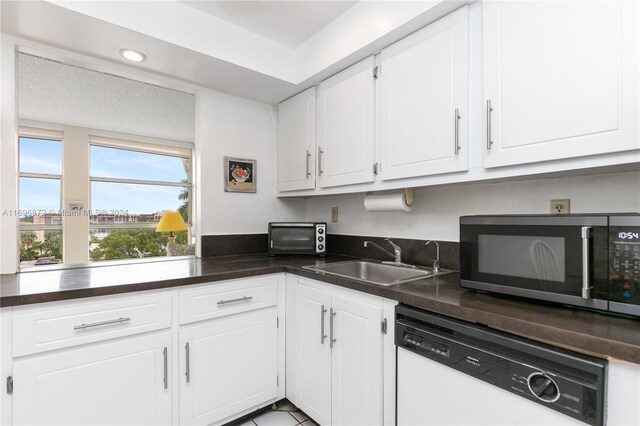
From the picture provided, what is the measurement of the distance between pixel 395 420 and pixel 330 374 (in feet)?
1.29

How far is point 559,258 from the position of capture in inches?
39.4

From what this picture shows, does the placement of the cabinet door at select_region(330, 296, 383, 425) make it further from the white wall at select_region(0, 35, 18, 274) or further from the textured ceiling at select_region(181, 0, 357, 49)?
the white wall at select_region(0, 35, 18, 274)

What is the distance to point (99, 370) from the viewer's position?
51.9 inches

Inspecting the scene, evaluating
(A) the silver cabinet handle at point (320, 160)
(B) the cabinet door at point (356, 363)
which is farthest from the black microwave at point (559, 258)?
(A) the silver cabinet handle at point (320, 160)

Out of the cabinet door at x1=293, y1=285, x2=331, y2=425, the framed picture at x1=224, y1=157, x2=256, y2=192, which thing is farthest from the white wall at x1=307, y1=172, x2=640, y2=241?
the cabinet door at x1=293, y1=285, x2=331, y2=425

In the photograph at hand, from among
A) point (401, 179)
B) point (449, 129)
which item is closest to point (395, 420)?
point (401, 179)

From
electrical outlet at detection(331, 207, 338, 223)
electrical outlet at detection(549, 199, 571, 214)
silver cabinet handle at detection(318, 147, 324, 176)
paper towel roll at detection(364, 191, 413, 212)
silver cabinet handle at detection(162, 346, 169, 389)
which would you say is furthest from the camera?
electrical outlet at detection(331, 207, 338, 223)

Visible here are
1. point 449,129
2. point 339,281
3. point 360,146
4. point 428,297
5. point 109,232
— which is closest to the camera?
point 428,297

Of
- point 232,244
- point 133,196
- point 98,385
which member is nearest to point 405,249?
point 232,244

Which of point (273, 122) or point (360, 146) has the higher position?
point (273, 122)

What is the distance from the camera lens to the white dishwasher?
2.62ft

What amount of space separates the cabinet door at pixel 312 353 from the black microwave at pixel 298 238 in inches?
21.0

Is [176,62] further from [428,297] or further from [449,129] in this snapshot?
[428,297]

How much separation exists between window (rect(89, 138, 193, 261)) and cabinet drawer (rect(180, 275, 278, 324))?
2.42 feet
